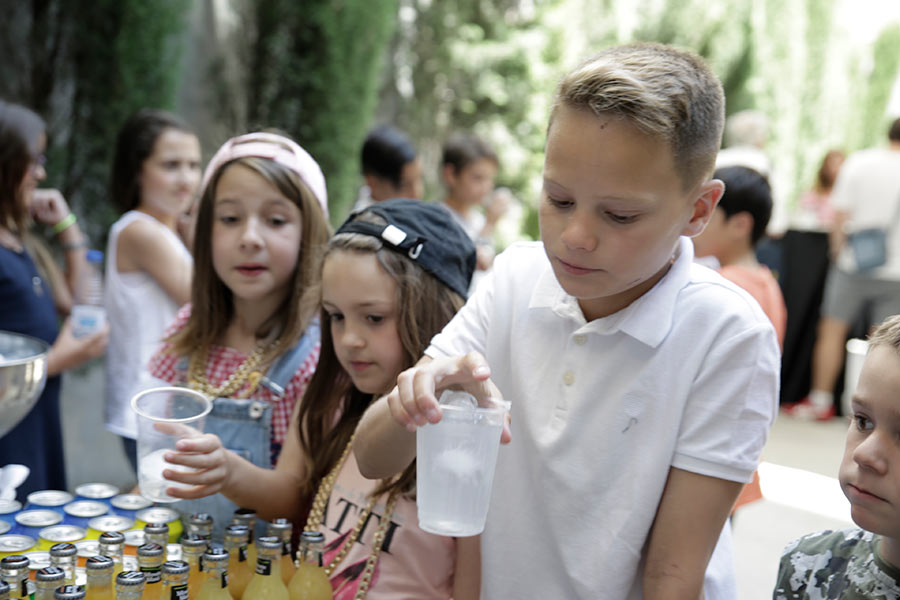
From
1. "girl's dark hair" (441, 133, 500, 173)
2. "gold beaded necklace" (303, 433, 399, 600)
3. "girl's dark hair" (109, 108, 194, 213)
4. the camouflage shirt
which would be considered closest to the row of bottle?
"gold beaded necklace" (303, 433, 399, 600)

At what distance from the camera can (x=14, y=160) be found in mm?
3131

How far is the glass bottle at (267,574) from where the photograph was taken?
1700 mm

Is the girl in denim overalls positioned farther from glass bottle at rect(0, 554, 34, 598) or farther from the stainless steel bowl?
glass bottle at rect(0, 554, 34, 598)

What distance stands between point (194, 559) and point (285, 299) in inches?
38.4

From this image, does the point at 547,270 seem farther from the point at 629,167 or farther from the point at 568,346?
the point at 629,167

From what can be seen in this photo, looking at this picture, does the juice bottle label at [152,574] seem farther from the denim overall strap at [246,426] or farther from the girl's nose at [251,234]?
the girl's nose at [251,234]

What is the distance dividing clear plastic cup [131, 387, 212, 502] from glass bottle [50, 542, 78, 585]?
1.06 ft

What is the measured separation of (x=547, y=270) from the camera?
164 centimetres

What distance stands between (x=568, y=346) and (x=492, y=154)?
14.3 feet

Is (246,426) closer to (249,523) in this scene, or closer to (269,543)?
(249,523)

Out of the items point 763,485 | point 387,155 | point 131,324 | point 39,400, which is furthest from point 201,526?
point 763,485

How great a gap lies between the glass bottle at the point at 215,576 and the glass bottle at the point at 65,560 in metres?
0.24

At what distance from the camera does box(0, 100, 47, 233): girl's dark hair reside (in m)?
3.12

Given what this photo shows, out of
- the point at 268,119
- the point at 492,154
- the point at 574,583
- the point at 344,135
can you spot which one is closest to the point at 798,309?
the point at 492,154
